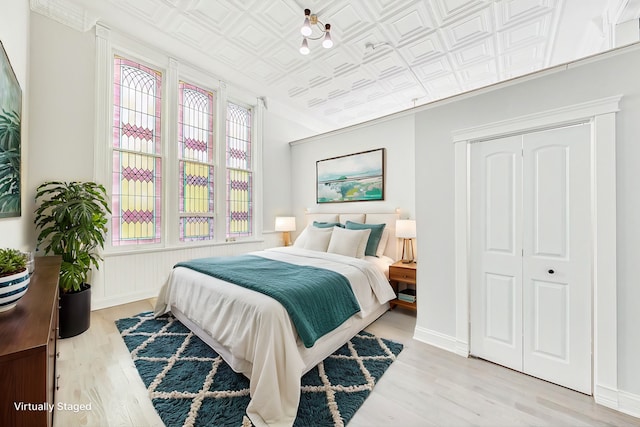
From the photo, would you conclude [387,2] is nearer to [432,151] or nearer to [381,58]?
[381,58]

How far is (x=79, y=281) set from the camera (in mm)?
2553

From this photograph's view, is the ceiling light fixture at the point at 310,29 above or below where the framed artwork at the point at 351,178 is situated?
above

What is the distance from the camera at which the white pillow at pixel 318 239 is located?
12.5ft

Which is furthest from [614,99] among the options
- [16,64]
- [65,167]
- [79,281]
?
[65,167]

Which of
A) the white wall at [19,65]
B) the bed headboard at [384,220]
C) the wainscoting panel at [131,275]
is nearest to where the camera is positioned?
the white wall at [19,65]

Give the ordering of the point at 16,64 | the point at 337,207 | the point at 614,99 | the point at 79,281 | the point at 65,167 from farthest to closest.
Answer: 1. the point at 337,207
2. the point at 65,167
3. the point at 79,281
4. the point at 16,64
5. the point at 614,99

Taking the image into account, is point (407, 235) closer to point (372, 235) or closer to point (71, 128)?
point (372, 235)

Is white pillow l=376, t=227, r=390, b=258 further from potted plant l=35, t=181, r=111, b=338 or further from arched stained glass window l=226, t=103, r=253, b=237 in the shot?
potted plant l=35, t=181, r=111, b=338

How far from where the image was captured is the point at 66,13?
284 cm

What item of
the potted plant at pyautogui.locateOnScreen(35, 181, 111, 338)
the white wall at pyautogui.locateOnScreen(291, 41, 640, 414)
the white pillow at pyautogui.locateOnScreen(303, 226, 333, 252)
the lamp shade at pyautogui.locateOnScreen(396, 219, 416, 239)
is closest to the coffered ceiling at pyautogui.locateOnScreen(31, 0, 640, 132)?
the white wall at pyautogui.locateOnScreen(291, 41, 640, 414)

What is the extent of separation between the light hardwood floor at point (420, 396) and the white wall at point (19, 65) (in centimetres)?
104

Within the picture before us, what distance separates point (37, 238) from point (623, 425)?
4.89 meters

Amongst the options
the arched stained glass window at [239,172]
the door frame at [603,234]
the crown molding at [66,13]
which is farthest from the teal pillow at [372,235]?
the crown molding at [66,13]

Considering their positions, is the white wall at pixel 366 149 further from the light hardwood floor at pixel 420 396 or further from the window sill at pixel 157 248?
the light hardwood floor at pixel 420 396
